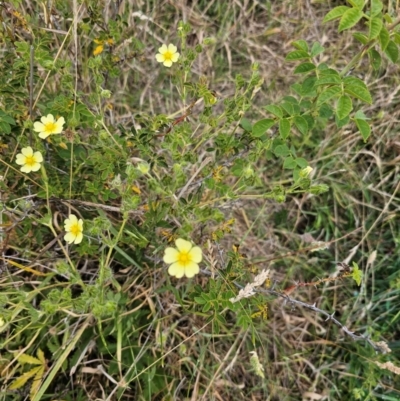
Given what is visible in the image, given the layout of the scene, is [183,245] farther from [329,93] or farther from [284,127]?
[329,93]

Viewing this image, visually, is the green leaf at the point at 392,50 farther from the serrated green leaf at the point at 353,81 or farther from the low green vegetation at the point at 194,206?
the serrated green leaf at the point at 353,81

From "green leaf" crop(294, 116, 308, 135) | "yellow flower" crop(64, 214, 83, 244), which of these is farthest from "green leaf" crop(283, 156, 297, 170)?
"yellow flower" crop(64, 214, 83, 244)

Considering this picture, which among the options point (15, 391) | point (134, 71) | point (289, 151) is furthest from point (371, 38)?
point (15, 391)

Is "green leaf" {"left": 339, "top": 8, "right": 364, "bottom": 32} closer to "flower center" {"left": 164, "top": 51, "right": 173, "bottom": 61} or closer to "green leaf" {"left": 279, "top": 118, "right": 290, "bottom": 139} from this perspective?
"green leaf" {"left": 279, "top": 118, "right": 290, "bottom": 139}

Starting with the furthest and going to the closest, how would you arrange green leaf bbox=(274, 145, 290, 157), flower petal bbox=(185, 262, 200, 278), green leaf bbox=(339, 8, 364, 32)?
1. green leaf bbox=(274, 145, 290, 157)
2. green leaf bbox=(339, 8, 364, 32)
3. flower petal bbox=(185, 262, 200, 278)

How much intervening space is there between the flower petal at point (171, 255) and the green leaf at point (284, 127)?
53cm

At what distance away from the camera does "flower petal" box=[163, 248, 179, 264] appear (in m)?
1.33

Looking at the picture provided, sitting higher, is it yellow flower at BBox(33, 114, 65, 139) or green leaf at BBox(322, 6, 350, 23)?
green leaf at BBox(322, 6, 350, 23)

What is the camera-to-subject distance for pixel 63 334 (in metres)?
1.93

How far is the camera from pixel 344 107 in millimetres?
1459

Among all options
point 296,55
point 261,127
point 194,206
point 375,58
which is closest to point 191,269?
point 194,206

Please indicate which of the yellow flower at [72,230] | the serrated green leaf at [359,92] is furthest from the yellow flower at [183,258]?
the serrated green leaf at [359,92]

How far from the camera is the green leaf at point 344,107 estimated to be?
1451 millimetres

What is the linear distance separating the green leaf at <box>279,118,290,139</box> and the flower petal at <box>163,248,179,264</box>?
0.53 metres
